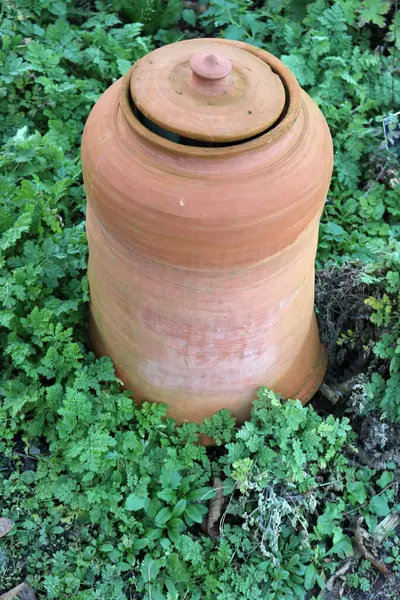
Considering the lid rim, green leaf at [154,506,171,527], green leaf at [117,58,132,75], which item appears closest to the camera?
the lid rim

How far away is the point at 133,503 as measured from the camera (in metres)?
2.59

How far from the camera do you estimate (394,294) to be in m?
2.83

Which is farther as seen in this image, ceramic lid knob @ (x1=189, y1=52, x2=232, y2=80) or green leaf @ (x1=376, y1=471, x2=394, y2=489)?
green leaf @ (x1=376, y1=471, x2=394, y2=489)

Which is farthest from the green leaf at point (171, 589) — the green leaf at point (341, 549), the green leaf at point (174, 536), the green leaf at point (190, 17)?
the green leaf at point (190, 17)

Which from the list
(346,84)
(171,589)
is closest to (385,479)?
(171,589)

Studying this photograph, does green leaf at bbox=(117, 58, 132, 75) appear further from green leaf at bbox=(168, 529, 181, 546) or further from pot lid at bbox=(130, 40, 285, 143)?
green leaf at bbox=(168, 529, 181, 546)

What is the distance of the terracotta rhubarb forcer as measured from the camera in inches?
81.2

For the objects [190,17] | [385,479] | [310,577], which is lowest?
[310,577]

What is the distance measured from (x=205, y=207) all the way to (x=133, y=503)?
1265 mm

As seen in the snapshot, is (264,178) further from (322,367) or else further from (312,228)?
(322,367)

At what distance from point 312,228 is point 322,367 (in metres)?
0.95

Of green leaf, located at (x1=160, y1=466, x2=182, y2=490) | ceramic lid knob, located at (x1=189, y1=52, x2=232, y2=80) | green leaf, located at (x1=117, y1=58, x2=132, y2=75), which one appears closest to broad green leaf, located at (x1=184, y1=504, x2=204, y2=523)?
green leaf, located at (x1=160, y1=466, x2=182, y2=490)

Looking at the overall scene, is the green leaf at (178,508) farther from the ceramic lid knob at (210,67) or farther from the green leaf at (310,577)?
the ceramic lid knob at (210,67)

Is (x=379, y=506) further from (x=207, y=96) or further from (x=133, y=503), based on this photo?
(x=207, y=96)
